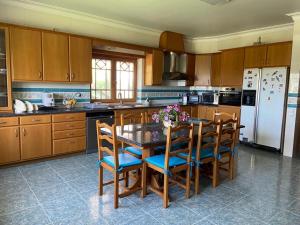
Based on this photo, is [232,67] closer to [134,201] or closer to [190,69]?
[190,69]

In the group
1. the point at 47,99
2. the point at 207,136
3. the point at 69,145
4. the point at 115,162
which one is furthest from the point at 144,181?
the point at 47,99

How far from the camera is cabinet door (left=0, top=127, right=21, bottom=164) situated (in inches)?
130

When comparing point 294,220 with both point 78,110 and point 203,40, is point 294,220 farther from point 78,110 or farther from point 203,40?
point 203,40

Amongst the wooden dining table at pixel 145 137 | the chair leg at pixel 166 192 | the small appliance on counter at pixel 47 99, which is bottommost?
the chair leg at pixel 166 192

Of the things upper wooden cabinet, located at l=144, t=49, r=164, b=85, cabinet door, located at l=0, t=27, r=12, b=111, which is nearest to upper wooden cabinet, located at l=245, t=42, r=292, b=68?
upper wooden cabinet, located at l=144, t=49, r=164, b=85

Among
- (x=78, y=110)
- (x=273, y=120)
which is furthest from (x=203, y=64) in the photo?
(x=78, y=110)

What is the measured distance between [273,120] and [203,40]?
9.72ft

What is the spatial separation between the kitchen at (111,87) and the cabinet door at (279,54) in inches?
0.7

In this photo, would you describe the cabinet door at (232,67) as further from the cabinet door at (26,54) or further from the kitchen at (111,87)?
the cabinet door at (26,54)

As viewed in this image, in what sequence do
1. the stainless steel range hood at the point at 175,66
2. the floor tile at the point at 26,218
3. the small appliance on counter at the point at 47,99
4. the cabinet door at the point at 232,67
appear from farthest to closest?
the stainless steel range hood at the point at 175,66 < the cabinet door at the point at 232,67 < the small appliance on counter at the point at 47,99 < the floor tile at the point at 26,218

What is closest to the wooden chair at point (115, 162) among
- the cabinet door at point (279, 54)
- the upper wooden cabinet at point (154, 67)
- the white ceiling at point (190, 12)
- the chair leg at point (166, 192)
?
the chair leg at point (166, 192)

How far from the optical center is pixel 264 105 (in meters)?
4.61

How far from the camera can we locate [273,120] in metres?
4.49

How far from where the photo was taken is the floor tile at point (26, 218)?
2062mm
